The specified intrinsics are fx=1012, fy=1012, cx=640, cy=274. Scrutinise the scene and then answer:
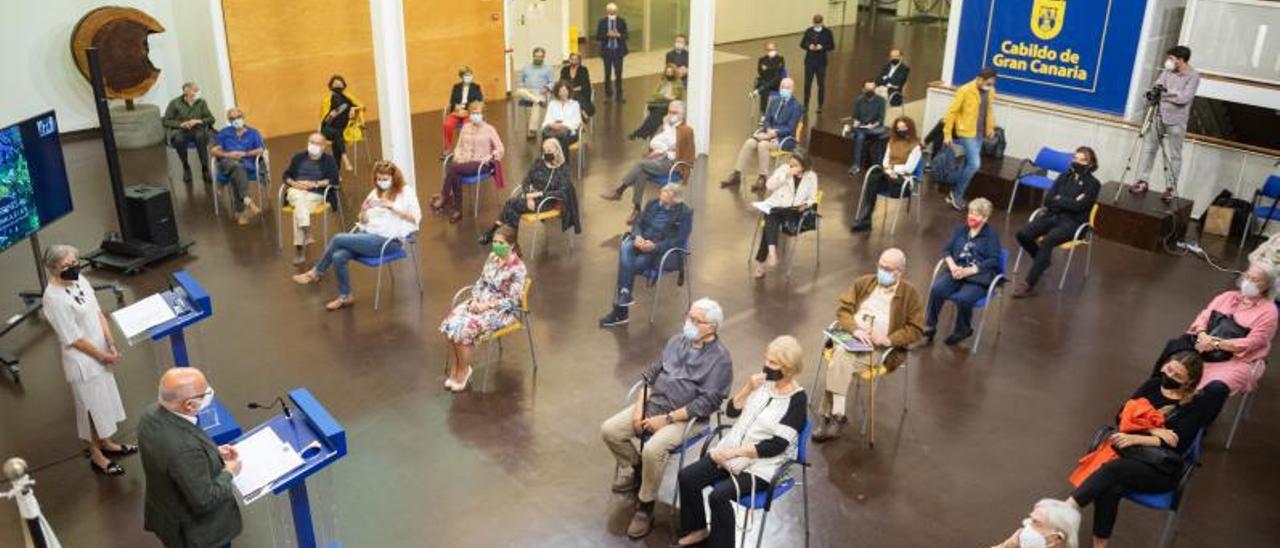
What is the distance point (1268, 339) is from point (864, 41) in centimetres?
1618

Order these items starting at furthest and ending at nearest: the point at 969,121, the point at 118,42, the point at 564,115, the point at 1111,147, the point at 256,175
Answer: the point at 118,42 < the point at 564,115 < the point at 1111,147 < the point at 969,121 < the point at 256,175

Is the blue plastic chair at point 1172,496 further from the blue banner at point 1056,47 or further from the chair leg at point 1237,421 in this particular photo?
the blue banner at point 1056,47

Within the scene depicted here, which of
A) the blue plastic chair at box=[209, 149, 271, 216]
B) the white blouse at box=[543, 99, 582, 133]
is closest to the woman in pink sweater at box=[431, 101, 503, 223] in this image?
the white blouse at box=[543, 99, 582, 133]

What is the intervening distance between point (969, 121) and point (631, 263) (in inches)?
189

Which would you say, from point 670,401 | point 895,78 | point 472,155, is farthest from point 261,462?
point 895,78

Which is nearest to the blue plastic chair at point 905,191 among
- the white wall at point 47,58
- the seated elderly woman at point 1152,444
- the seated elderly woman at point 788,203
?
the seated elderly woman at point 788,203

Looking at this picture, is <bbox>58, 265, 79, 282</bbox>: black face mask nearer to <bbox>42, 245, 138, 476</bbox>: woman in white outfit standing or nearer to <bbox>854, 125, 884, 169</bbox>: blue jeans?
<bbox>42, 245, 138, 476</bbox>: woman in white outfit standing

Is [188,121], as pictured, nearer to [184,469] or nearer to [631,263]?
[631,263]

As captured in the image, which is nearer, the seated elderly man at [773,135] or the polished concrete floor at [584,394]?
the polished concrete floor at [584,394]

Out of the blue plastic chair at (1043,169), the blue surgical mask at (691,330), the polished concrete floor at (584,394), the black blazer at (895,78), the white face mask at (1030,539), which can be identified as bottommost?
the polished concrete floor at (584,394)

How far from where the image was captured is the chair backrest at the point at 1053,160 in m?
10.1

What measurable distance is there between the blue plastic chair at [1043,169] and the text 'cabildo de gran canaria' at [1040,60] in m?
1.52

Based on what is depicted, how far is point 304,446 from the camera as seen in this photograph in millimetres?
4332

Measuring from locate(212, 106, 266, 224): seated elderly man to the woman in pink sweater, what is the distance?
1.92m
